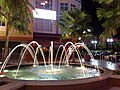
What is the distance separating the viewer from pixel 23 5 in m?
4.39

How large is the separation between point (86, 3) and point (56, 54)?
1829 centimetres

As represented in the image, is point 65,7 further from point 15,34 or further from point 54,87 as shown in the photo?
point 54,87

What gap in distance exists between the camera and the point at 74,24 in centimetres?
2170

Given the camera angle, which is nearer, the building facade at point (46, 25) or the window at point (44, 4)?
the building facade at point (46, 25)

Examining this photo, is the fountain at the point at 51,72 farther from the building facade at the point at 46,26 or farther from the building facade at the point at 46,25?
the building facade at the point at 46,26

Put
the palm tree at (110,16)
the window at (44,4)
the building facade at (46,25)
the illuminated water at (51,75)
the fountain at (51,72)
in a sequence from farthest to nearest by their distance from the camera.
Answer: the window at (44,4) → the building facade at (46,25) → the palm tree at (110,16) → the illuminated water at (51,75) → the fountain at (51,72)

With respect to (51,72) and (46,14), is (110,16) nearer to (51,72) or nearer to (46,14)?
(51,72)

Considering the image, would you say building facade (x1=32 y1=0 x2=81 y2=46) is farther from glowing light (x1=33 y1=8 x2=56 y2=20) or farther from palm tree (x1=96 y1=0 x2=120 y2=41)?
palm tree (x1=96 y1=0 x2=120 y2=41)

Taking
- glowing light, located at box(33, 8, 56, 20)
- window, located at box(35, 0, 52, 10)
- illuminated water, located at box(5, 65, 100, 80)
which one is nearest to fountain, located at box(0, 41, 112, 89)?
illuminated water, located at box(5, 65, 100, 80)

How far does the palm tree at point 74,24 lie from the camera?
70.6 feet

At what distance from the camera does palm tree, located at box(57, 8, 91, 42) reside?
70.6ft

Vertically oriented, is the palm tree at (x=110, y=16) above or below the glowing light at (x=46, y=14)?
below

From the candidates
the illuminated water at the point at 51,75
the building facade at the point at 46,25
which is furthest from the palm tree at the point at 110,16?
the building facade at the point at 46,25

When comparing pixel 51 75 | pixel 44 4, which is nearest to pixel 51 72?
pixel 51 75
